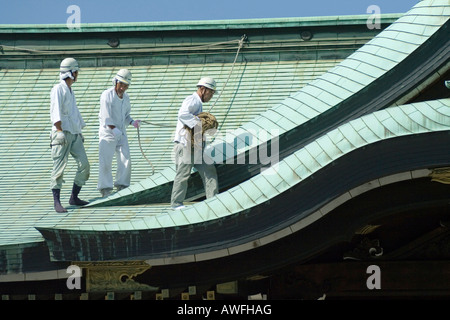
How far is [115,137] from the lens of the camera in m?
12.3

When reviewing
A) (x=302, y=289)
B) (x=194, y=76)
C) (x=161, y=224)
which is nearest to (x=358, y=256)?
(x=302, y=289)

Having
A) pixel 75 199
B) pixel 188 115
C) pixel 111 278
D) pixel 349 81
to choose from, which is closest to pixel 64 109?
pixel 75 199

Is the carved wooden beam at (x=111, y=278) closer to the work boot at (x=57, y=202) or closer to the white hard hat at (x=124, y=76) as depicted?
Answer: the work boot at (x=57, y=202)

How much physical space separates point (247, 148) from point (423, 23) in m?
2.21

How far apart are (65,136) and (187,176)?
152 centimetres

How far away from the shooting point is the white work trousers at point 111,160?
1209 cm

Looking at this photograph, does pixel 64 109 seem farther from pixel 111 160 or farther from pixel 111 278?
pixel 111 278

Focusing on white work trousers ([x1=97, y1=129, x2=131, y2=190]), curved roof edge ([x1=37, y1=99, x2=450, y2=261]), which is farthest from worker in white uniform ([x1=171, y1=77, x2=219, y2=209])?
white work trousers ([x1=97, y1=129, x2=131, y2=190])

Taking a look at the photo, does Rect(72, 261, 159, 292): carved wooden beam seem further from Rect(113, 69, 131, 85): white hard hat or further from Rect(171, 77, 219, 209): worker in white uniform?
Rect(113, 69, 131, 85): white hard hat

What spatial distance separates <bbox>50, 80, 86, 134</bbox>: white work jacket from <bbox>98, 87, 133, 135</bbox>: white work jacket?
36 cm

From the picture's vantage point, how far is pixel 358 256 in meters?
11.2

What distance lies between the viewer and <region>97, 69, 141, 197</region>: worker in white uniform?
476 inches

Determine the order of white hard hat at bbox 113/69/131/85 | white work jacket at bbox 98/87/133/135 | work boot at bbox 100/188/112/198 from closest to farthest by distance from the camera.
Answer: work boot at bbox 100/188/112/198 → white hard hat at bbox 113/69/131/85 → white work jacket at bbox 98/87/133/135

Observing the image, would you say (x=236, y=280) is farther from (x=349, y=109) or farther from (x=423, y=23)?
(x=423, y=23)
